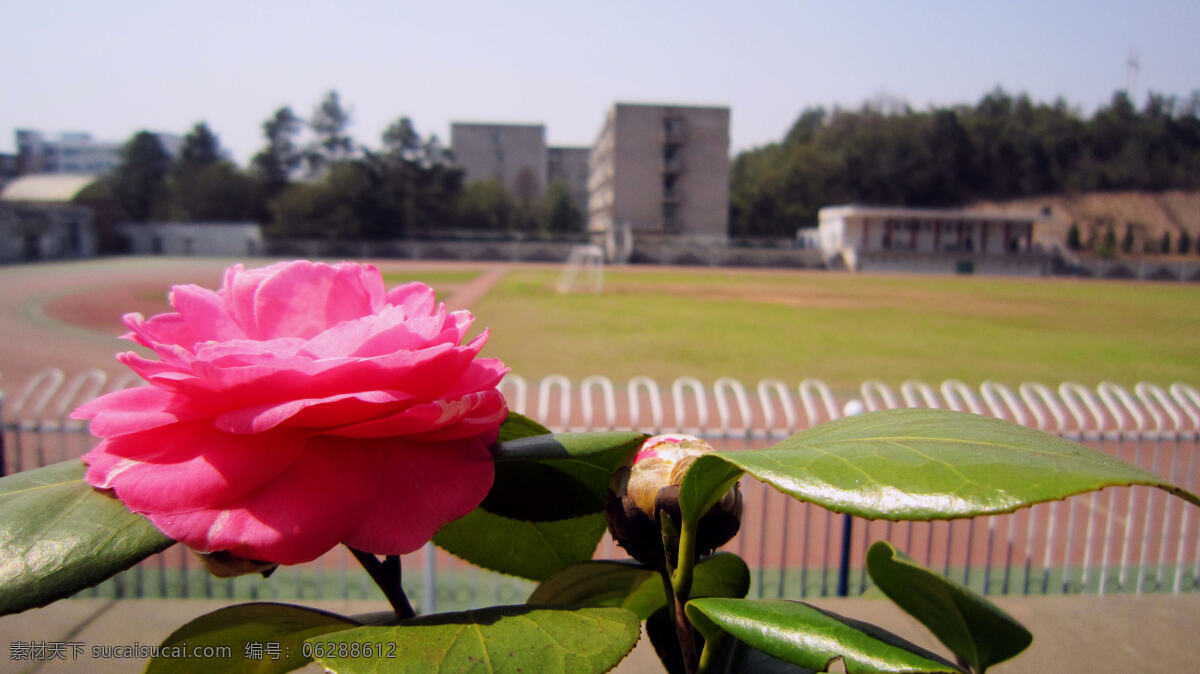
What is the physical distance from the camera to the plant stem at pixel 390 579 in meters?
0.46

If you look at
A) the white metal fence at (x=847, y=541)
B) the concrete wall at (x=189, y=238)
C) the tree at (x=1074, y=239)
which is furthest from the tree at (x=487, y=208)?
the white metal fence at (x=847, y=541)

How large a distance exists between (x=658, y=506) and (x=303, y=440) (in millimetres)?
215

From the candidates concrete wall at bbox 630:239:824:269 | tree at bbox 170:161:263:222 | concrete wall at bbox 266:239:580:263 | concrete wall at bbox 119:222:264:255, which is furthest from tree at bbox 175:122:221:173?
concrete wall at bbox 630:239:824:269

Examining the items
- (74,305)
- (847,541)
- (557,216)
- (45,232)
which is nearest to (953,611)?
(847,541)

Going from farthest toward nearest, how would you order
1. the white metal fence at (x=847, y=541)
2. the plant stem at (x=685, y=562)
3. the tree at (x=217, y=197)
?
the tree at (x=217, y=197) < the white metal fence at (x=847, y=541) < the plant stem at (x=685, y=562)

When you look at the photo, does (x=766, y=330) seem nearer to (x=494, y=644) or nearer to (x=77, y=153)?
(x=494, y=644)

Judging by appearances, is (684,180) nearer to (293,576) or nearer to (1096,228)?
(1096,228)

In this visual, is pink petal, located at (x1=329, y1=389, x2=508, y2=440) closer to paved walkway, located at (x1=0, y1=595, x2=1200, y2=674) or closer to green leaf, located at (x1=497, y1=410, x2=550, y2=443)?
green leaf, located at (x1=497, y1=410, x2=550, y2=443)

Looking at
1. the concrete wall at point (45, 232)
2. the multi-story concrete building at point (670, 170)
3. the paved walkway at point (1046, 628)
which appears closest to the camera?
the paved walkway at point (1046, 628)

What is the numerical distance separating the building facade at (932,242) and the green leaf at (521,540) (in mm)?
49649

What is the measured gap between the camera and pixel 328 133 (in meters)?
60.9

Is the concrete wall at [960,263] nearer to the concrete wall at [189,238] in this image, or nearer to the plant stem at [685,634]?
the concrete wall at [189,238]

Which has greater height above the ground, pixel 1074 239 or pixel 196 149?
pixel 196 149

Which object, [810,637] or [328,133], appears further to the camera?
[328,133]
